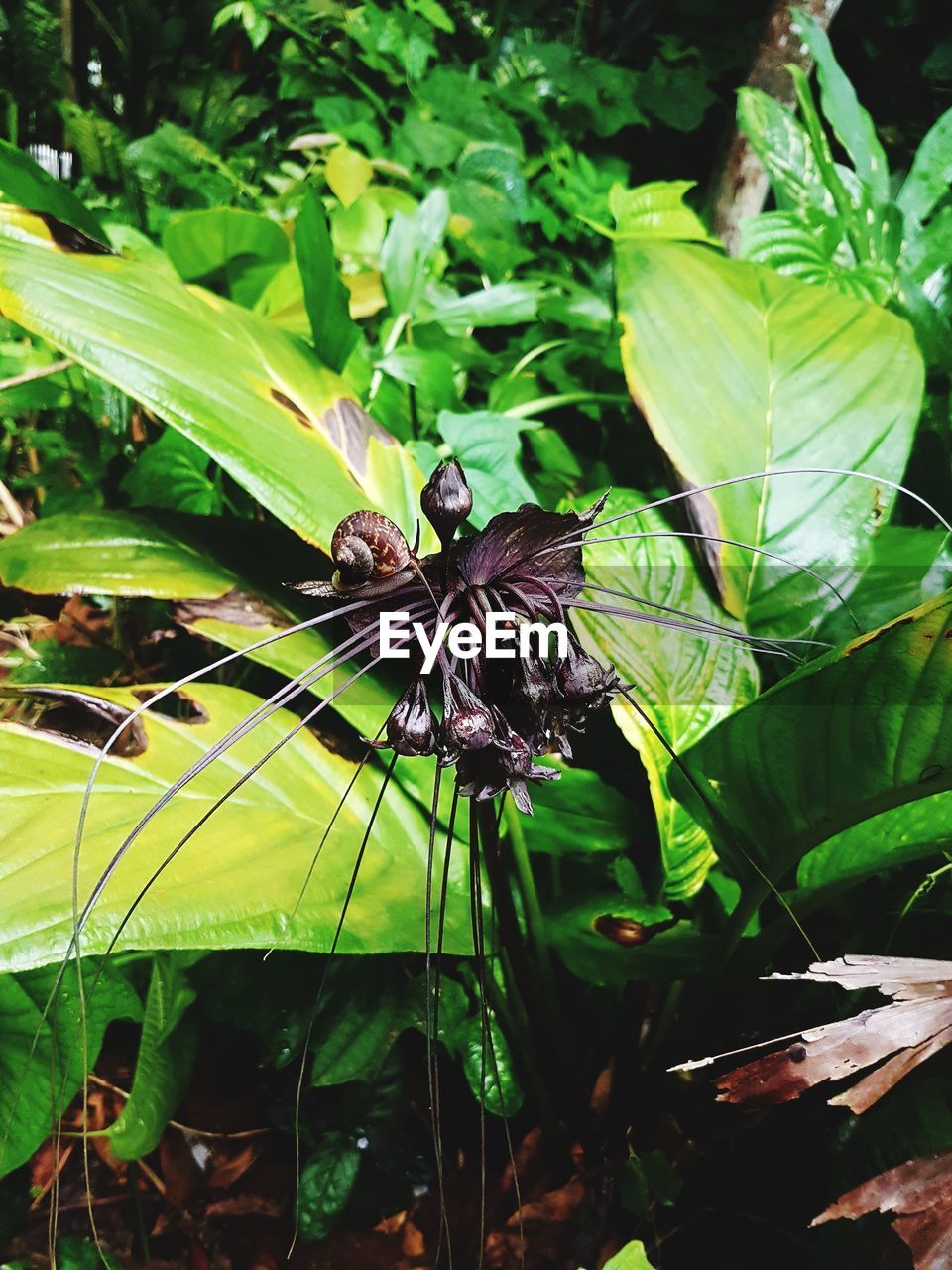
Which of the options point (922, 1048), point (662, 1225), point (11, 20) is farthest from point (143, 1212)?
point (11, 20)

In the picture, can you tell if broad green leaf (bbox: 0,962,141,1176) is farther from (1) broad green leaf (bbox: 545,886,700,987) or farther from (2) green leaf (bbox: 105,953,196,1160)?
(1) broad green leaf (bbox: 545,886,700,987)

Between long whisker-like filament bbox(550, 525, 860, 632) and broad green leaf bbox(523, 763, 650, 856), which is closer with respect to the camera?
long whisker-like filament bbox(550, 525, 860, 632)

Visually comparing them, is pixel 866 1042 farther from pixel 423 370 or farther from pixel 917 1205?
pixel 423 370

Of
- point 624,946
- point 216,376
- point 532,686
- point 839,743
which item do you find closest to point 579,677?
point 532,686

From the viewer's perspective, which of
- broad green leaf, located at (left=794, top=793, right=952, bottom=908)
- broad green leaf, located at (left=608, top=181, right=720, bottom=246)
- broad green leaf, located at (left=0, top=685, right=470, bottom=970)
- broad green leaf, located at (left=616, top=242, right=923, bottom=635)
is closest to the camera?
broad green leaf, located at (left=0, top=685, right=470, bottom=970)

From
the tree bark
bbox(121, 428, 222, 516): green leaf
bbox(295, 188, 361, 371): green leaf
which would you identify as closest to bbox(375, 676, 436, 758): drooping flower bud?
bbox(295, 188, 361, 371): green leaf

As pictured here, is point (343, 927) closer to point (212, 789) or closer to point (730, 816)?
point (212, 789)

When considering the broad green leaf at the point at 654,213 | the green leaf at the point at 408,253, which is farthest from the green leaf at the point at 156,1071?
the broad green leaf at the point at 654,213
